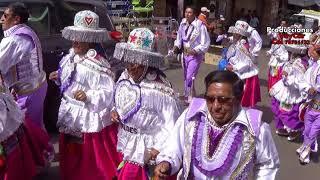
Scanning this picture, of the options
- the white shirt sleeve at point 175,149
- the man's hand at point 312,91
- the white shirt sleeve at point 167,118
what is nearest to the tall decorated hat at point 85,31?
the white shirt sleeve at point 167,118

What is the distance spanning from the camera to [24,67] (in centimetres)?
492

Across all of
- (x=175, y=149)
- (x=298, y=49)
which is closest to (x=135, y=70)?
(x=175, y=149)

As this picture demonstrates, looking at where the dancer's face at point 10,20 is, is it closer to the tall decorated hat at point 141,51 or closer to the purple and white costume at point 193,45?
the tall decorated hat at point 141,51

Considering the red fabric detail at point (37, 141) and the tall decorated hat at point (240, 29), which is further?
the tall decorated hat at point (240, 29)

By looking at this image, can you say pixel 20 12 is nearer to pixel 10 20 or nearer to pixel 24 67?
pixel 10 20

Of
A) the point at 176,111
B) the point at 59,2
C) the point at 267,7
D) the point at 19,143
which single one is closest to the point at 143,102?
the point at 176,111

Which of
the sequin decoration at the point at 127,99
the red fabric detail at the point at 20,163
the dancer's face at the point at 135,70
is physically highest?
the dancer's face at the point at 135,70

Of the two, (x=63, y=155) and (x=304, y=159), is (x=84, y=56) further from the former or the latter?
(x=304, y=159)

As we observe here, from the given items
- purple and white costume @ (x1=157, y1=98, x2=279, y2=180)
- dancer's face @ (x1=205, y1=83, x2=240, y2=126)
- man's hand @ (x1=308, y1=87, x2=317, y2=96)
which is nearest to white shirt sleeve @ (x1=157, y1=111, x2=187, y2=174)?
purple and white costume @ (x1=157, y1=98, x2=279, y2=180)

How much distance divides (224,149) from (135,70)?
47.8 inches

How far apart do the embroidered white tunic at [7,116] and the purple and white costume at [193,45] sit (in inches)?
208

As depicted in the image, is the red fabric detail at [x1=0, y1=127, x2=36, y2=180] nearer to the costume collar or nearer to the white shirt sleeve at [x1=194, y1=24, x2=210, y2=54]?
the costume collar

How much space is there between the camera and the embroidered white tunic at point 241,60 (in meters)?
8.47

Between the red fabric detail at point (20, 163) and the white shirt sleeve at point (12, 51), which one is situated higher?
the white shirt sleeve at point (12, 51)
